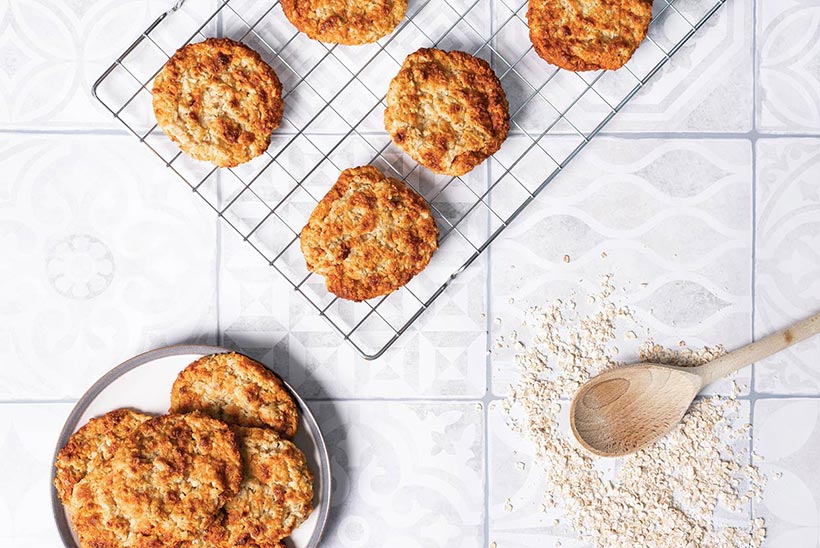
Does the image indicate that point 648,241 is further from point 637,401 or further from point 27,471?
point 27,471

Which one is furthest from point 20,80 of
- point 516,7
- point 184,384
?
point 516,7

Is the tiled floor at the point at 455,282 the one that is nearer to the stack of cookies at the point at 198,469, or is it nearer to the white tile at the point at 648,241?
the white tile at the point at 648,241

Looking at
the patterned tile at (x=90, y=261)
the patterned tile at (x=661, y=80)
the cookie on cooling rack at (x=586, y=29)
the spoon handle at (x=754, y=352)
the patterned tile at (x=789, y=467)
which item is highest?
the patterned tile at (x=90, y=261)

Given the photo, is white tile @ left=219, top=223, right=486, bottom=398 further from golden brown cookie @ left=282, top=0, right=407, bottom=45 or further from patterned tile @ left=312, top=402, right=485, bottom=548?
golden brown cookie @ left=282, top=0, right=407, bottom=45

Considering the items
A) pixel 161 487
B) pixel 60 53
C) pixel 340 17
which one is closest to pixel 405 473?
pixel 161 487

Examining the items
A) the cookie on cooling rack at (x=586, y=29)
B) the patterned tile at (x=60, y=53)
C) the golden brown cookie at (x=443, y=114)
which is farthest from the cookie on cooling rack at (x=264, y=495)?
the cookie on cooling rack at (x=586, y=29)

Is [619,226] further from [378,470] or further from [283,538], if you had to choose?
[283,538]
